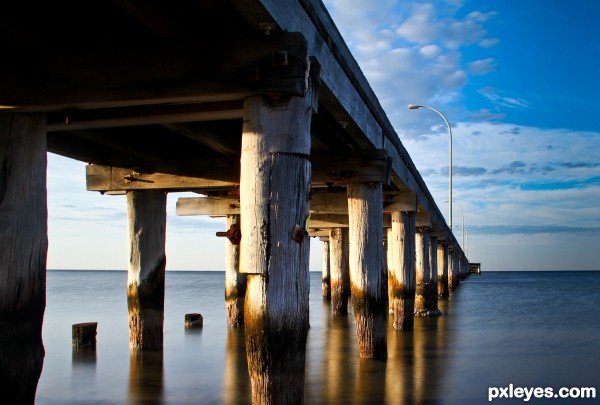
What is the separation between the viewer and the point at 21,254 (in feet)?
17.3

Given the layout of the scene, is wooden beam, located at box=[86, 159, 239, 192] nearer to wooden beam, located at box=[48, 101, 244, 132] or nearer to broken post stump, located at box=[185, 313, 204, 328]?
wooden beam, located at box=[48, 101, 244, 132]

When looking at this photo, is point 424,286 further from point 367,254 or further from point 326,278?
point 326,278

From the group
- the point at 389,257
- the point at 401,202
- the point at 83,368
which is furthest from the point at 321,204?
the point at 389,257

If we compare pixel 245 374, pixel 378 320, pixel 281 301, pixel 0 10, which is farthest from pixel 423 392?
pixel 0 10

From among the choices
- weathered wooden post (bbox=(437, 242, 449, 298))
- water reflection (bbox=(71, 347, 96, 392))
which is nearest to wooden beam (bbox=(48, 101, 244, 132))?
water reflection (bbox=(71, 347, 96, 392))

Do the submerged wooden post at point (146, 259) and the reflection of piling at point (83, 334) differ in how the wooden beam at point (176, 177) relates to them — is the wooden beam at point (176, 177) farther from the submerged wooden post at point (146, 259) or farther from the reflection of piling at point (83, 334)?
the reflection of piling at point (83, 334)

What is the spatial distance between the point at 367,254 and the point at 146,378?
3468mm

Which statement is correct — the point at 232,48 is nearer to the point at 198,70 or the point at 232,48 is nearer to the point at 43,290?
the point at 198,70

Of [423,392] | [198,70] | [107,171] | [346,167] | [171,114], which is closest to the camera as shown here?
[198,70]

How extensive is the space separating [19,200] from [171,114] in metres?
1.51

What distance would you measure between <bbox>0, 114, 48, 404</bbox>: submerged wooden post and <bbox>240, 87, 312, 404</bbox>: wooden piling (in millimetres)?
1896

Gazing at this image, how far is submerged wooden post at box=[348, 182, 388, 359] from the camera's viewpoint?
880cm

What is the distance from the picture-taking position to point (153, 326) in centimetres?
989

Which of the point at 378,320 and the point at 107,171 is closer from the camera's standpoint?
the point at 378,320
